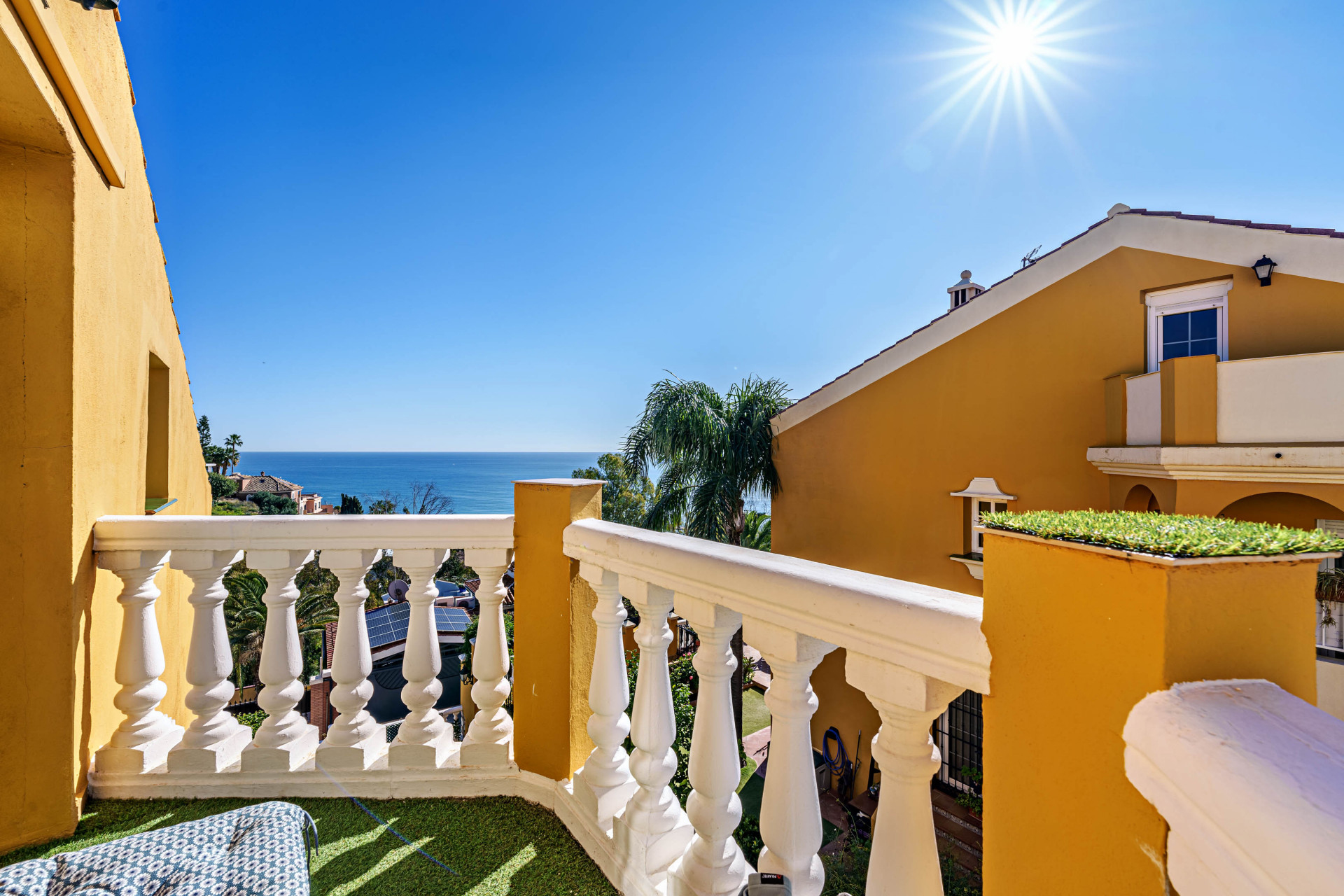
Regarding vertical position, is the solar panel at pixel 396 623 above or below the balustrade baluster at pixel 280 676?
below

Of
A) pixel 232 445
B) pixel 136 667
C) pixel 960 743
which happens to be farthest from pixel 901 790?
pixel 232 445

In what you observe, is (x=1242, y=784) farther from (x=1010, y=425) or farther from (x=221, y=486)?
(x=221, y=486)

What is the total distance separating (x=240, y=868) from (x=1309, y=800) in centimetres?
194

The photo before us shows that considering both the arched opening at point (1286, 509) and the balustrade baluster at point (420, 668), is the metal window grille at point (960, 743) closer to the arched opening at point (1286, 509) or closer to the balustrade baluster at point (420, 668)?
the arched opening at point (1286, 509)

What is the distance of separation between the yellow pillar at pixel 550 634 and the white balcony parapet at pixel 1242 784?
167cm

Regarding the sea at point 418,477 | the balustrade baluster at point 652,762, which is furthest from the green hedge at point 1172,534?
the sea at point 418,477

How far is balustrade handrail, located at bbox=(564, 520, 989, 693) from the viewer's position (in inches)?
34.2

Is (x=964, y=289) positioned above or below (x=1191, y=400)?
above

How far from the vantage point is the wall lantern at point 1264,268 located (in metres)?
5.59

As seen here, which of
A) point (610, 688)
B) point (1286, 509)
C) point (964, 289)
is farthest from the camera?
point (964, 289)

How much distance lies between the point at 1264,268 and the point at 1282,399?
1.43 metres

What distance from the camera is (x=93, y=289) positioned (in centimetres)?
221

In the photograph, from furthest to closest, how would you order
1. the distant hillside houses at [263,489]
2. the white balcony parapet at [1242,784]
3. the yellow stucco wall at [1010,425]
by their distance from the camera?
the distant hillside houses at [263,489]
the yellow stucco wall at [1010,425]
the white balcony parapet at [1242,784]

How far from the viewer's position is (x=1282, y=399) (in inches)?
207
